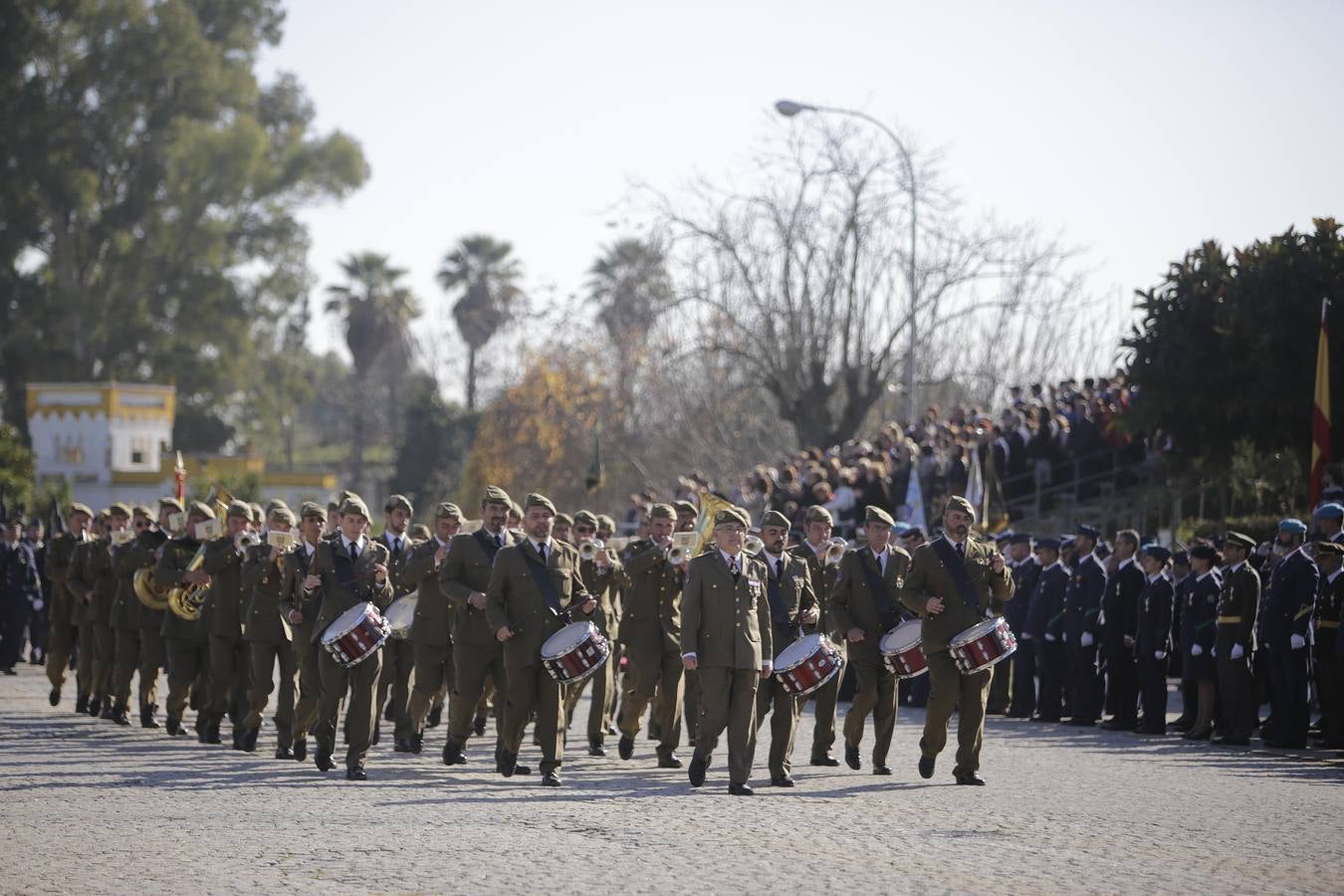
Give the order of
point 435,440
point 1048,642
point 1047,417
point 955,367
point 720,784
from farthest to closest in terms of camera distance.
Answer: point 435,440
point 955,367
point 1047,417
point 1048,642
point 720,784

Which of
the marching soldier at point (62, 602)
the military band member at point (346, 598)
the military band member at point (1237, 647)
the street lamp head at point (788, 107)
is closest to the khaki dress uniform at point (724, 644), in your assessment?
the military band member at point (346, 598)

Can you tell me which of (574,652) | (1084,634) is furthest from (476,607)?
(1084,634)

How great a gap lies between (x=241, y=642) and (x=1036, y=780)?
692cm

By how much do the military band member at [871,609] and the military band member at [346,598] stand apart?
3.55 metres

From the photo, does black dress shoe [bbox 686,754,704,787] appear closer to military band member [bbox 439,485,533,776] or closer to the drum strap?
military band member [bbox 439,485,533,776]

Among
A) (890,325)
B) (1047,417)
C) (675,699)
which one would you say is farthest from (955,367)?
(675,699)

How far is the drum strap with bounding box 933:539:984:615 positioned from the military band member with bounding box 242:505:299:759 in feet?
17.3

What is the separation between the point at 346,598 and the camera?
46.7ft

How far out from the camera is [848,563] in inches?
576

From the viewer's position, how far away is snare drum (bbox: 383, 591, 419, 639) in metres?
15.9

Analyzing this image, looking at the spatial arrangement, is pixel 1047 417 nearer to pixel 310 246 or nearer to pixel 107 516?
pixel 107 516

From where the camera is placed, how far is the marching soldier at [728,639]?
12.8m

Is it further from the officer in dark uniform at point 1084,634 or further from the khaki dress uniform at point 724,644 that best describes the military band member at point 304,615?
the officer in dark uniform at point 1084,634

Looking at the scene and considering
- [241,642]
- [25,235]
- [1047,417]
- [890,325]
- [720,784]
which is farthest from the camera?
[25,235]
